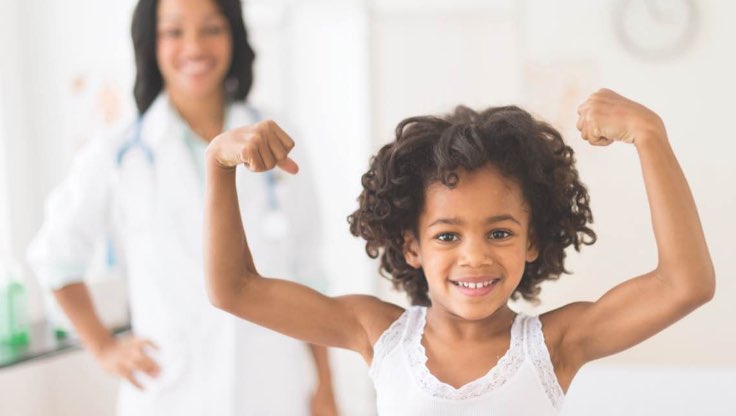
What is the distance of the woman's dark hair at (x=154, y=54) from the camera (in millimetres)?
1610

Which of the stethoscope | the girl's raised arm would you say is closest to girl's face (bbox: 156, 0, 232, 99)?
the stethoscope

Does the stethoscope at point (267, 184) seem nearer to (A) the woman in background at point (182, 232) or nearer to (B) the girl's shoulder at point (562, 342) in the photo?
(A) the woman in background at point (182, 232)

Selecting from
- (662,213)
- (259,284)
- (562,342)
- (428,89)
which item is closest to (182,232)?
(259,284)

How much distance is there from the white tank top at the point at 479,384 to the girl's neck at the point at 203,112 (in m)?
0.71

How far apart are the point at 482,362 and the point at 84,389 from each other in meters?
2.17

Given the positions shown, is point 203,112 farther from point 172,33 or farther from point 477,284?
point 477,284

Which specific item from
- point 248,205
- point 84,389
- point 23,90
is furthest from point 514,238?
point 23,90

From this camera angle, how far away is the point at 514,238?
1.05 metres

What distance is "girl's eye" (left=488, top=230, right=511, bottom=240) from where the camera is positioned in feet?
3.43

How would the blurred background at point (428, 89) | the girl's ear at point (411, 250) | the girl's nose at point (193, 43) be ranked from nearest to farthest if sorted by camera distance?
the girl's ear at point (411, 250), the girl's nose at point (193, 43), the blurred background at point (428, 89)

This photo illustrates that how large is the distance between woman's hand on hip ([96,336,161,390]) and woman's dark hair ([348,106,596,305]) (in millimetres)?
590

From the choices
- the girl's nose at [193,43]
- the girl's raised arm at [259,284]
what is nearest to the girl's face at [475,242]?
the girl's raised arm at [259,284]

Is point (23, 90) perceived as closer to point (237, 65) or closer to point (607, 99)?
point (237, 65)

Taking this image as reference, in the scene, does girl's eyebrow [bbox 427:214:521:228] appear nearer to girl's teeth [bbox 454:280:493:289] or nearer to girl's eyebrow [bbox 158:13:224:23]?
girl's teeth [bbox 454:280:493:289]
